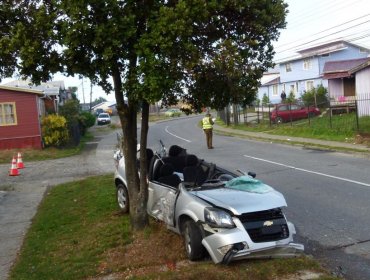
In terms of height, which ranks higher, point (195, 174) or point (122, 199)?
point (195, 174)

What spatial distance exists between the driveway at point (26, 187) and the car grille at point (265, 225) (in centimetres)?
327

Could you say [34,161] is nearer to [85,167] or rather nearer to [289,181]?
[85,167]

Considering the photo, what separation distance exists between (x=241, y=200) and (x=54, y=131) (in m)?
23.3

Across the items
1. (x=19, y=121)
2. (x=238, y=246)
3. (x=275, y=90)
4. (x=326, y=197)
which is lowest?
(x=326, y=197)

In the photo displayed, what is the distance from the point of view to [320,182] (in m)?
11.9

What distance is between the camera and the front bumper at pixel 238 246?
554cm

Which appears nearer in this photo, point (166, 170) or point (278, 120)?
point (166, 170)

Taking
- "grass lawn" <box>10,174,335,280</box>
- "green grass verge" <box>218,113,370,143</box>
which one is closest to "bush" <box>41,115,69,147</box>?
"green grass verge" <box>218,113,370,143</box>

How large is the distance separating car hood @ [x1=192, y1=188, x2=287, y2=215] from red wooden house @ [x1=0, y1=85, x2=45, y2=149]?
2318 cm

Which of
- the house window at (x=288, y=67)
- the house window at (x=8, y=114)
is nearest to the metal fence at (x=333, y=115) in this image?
the house window at (x=8, y=114)

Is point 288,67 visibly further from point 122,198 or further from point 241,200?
point 241,200

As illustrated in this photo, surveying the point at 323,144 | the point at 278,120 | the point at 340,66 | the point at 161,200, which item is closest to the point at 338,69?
the point at 340,66

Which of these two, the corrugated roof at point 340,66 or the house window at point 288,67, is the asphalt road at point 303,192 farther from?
the house window at point 288,67

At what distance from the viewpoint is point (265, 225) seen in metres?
5.77
